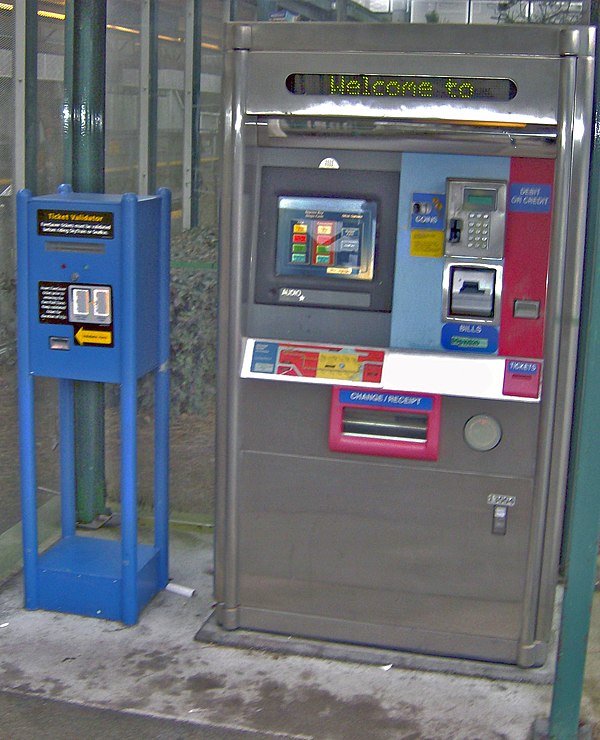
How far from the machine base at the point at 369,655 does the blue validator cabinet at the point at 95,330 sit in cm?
40

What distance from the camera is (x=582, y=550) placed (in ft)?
9.09

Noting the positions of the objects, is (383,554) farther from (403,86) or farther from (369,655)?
(403,86)

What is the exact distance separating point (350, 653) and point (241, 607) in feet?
1.42

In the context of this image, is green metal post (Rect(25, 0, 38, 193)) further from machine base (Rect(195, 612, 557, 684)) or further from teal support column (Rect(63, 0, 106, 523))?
machine base (Rect(195, 612, 557, 684))

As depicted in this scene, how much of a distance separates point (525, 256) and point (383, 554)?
1.15 meters

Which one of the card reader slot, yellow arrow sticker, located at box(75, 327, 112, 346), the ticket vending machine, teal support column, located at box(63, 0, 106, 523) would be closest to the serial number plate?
the ticket vending machine

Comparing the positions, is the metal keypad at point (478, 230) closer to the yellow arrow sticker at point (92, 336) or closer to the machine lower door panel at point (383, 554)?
the machine lower door panel at point (383, 554)

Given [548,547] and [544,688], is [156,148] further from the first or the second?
[544,688]

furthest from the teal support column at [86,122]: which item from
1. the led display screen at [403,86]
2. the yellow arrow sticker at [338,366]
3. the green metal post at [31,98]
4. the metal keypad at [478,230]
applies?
the metal keypad at [478,230]

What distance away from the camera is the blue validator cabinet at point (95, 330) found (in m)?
3.48

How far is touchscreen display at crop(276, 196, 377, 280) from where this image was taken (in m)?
3.30

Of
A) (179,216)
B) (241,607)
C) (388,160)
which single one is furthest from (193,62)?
(241,607)

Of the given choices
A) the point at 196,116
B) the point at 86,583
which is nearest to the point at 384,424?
the point at 86,583

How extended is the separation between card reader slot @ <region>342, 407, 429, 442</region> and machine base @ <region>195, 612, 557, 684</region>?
0.79 metres
